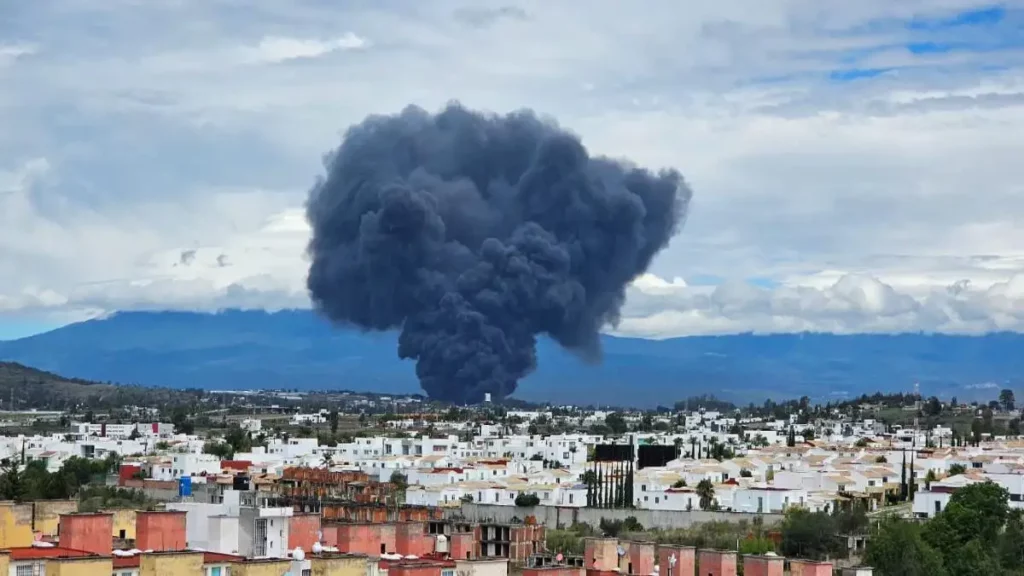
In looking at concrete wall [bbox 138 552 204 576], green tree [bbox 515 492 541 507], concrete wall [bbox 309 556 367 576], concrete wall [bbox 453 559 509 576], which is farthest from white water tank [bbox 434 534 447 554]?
green tree [bbox 515 492 541 507]

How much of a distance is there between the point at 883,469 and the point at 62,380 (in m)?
101

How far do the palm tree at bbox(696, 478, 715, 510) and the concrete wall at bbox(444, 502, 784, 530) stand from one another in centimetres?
232

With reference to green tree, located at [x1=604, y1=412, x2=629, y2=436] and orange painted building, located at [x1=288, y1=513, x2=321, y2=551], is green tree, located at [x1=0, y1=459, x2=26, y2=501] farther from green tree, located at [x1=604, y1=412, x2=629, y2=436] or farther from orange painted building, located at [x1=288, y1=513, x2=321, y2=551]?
green tree, located at [x1=604, y1=412, x2=629, y2=436]

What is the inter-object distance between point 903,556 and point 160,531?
1596 cm

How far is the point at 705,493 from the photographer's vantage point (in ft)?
159

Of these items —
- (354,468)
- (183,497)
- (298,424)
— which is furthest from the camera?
(298,424)

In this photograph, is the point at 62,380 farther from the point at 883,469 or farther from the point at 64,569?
the point at 64,569

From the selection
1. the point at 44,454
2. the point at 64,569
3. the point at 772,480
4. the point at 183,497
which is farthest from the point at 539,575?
the point at 44,454

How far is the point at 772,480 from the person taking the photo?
5428cm

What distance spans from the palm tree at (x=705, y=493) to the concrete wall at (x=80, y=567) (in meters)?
33.1

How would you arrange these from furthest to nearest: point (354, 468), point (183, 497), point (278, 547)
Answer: point (354, 468)
point (183, 497)
point (278, 547)

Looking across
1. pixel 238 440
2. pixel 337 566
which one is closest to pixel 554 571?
pixel 337 566

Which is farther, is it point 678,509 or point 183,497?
point 678,509

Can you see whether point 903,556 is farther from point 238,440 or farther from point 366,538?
point 238,440
